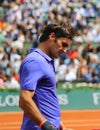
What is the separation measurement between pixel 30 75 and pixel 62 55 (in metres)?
12.8

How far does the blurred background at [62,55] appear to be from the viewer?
45.8 ft

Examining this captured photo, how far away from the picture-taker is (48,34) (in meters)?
3.75

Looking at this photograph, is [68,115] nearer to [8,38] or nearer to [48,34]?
[8,38]

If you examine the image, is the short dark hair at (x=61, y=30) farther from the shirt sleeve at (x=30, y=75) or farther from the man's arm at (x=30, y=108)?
the man's arm at (x=30, y=108)

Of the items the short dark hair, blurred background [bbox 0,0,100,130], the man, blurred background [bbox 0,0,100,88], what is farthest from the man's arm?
blurred background [bbox 0,0,100,88]

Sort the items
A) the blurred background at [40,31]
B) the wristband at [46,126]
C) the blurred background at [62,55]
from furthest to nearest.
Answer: the blurred background at [40,31] < the blurred background at [62,55] < the wristband at [46,126]

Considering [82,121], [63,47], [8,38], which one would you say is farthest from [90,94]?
[63,47]

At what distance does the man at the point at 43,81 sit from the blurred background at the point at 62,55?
7169 millimetres

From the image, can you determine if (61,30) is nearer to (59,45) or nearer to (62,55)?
(59,45)

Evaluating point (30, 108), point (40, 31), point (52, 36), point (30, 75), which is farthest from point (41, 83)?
point (40, 31)

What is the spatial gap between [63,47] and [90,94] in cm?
1102

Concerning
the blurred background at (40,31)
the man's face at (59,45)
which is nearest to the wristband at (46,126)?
the man's face at (59,45)

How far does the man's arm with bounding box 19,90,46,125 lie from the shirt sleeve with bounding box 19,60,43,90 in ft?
0.19

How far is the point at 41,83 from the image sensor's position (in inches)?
143
